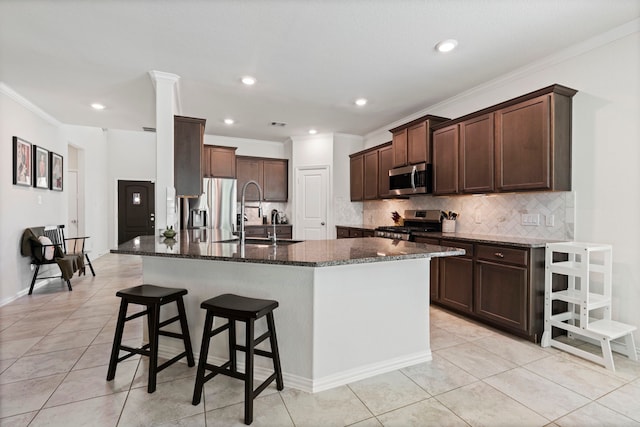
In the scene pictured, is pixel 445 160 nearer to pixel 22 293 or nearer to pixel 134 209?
pixel 22 293

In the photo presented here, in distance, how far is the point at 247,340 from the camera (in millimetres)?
1722

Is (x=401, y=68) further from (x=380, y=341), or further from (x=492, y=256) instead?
(x=380, y=341)

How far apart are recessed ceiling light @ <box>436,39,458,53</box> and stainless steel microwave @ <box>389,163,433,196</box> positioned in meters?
1.49

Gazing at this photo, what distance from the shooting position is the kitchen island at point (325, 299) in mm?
1995

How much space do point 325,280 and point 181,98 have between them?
11.2 feet

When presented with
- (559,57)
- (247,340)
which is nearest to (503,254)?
(559,57)

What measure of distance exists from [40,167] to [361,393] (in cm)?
538

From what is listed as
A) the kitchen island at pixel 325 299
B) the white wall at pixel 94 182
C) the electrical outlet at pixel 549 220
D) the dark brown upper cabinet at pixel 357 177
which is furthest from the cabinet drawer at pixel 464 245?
the white wall at pixel 94 182

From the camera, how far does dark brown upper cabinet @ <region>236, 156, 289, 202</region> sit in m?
6.27

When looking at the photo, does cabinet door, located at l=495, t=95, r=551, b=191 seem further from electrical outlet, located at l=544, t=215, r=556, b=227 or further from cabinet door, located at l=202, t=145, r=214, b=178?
cabinet door, located at l=202, t=145, r=214, b=178

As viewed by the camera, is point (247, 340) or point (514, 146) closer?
point (247, 340)

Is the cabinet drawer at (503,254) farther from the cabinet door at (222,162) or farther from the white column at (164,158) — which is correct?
the cabinet door at (222,162)

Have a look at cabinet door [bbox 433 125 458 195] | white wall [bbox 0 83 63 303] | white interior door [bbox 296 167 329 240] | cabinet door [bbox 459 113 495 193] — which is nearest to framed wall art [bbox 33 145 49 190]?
white wall [bbox 0 83 63 303]

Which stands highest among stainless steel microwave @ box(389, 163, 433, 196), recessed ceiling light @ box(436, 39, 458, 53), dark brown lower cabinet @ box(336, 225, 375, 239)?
recessed ceiling light @ box(436, 39, 458, 53)
